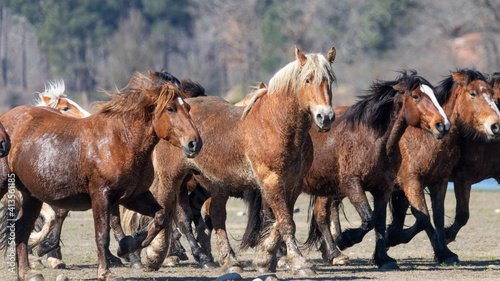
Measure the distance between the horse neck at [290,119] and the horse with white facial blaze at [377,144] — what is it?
1.06 metres

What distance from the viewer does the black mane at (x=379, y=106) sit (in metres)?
9.27

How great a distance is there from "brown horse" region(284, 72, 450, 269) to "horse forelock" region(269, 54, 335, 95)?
4.08 feet

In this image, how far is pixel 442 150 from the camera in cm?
970

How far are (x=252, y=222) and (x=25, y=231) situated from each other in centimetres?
286

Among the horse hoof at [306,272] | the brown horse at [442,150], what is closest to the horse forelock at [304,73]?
the horse hoof at [306,272]

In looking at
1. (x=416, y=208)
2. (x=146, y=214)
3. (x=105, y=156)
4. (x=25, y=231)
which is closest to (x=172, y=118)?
(x=105, y=156)

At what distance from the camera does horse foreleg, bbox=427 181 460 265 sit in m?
9.59

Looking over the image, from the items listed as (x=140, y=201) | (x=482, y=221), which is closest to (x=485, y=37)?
(x=482, y=221)

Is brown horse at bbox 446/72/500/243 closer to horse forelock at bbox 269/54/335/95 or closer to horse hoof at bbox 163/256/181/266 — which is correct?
horse forelock at bbox 269/54/335/95

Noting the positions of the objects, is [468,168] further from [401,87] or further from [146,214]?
[146,214]

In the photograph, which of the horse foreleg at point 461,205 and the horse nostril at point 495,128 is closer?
the horse nostril at point 495,128

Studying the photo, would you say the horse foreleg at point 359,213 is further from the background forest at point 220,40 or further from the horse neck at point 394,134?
the background forest at point 220,40

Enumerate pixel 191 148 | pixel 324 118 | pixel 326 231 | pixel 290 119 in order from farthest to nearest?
pixel 326 231 < pixel 290 119 < pixel 324 118 < pixel 191 148

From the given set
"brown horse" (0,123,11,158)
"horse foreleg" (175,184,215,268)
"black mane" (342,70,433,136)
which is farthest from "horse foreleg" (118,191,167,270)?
"black mane" (342,70,433,136)
